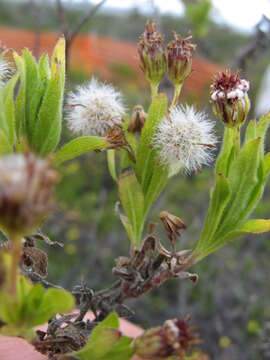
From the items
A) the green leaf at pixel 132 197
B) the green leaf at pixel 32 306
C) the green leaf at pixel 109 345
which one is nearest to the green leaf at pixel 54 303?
the green leaf at pixel 32 306

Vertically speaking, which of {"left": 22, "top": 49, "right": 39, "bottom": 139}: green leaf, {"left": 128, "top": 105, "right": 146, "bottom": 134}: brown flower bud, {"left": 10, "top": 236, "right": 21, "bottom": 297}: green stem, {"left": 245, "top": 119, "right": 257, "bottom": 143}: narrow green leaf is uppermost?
{"left": 22, "top": 49, "right": 39, "bottom": 139}: green leaf

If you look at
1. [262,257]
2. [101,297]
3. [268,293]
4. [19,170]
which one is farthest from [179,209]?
[19,170]

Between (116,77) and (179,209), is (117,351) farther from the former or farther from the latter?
(116,77)

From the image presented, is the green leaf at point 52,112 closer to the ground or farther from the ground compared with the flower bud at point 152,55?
closer to the ground

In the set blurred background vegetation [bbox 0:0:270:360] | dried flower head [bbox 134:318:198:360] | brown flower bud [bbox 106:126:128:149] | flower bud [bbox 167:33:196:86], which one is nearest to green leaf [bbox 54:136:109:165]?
brown flower bud [bbox 106:126:128:149]

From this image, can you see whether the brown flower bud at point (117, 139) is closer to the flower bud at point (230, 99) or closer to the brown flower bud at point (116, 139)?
the brown flower bud at point (116, 139)

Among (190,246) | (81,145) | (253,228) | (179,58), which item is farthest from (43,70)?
(190,246)

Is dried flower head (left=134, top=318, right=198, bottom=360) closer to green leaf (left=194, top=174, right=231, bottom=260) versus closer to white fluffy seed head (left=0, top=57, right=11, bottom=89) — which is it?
green leaf (left=194, top=174, right=231, bottom=260)
